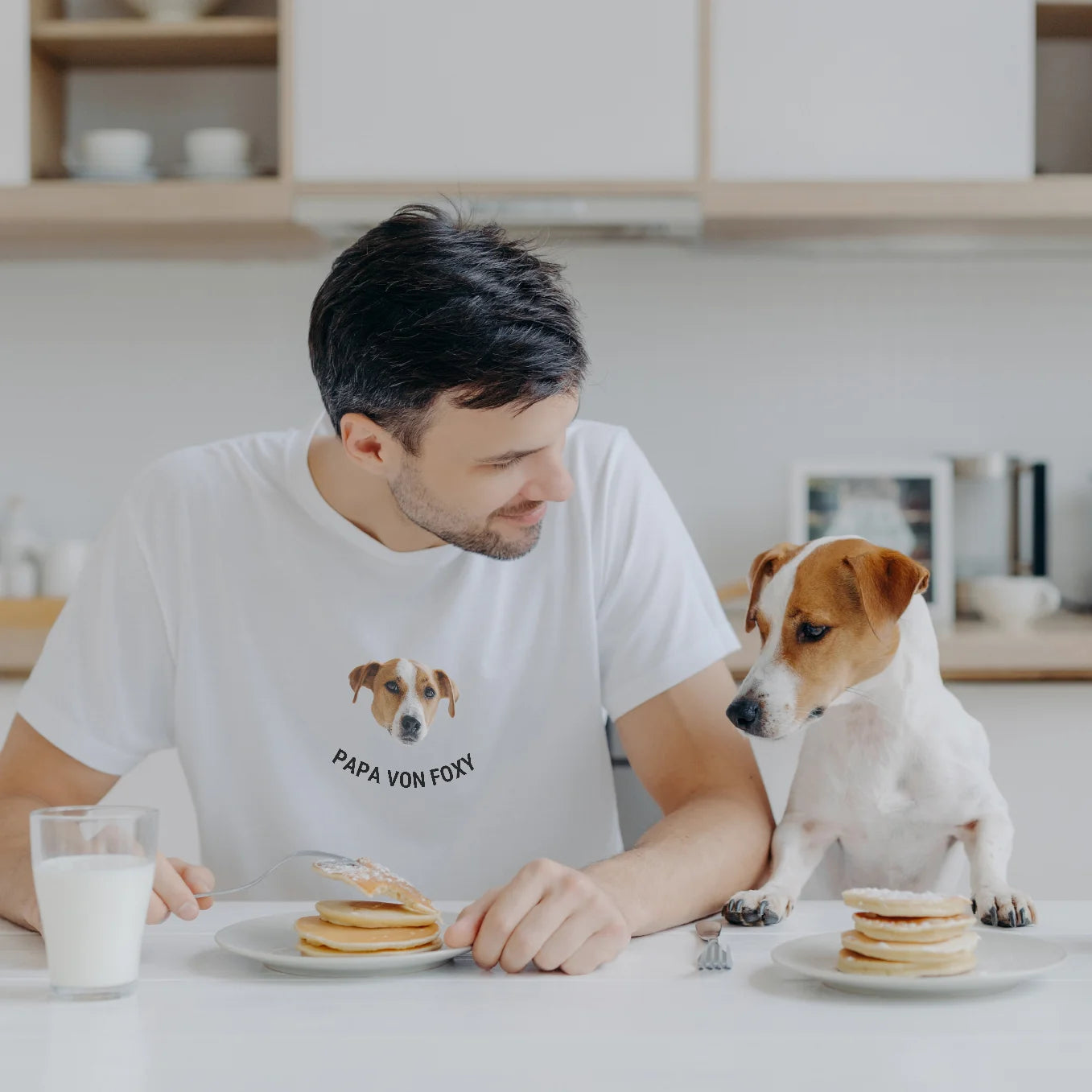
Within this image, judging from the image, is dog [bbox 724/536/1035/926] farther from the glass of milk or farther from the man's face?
the glass of milk

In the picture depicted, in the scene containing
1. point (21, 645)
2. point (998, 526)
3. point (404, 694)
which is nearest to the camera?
point (404, 694)

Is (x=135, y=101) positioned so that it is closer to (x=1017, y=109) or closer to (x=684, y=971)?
(x=1017, y=109)

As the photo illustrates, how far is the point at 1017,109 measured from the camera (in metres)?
2.40

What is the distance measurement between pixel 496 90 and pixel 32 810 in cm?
169

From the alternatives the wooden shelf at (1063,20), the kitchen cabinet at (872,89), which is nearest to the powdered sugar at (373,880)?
the kitchen cabinet at (872,89)

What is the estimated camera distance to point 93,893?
0.76 m

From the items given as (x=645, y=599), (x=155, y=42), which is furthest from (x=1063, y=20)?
(x=645, y=599)

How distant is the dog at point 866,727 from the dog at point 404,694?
0.36m

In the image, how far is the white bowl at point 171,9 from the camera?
99.7 inches

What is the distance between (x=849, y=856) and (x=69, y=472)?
2250 millimetres

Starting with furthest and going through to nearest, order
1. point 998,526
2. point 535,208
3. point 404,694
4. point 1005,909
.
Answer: point 998,526
point 535,208
point 404,694
point 1005,909

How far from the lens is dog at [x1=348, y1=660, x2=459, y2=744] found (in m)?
1.24

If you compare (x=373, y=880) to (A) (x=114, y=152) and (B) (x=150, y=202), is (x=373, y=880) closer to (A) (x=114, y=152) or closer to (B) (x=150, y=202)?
(B) (x=150, y=202)

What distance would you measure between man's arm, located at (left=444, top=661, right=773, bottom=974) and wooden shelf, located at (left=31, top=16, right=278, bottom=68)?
5.89 ft
